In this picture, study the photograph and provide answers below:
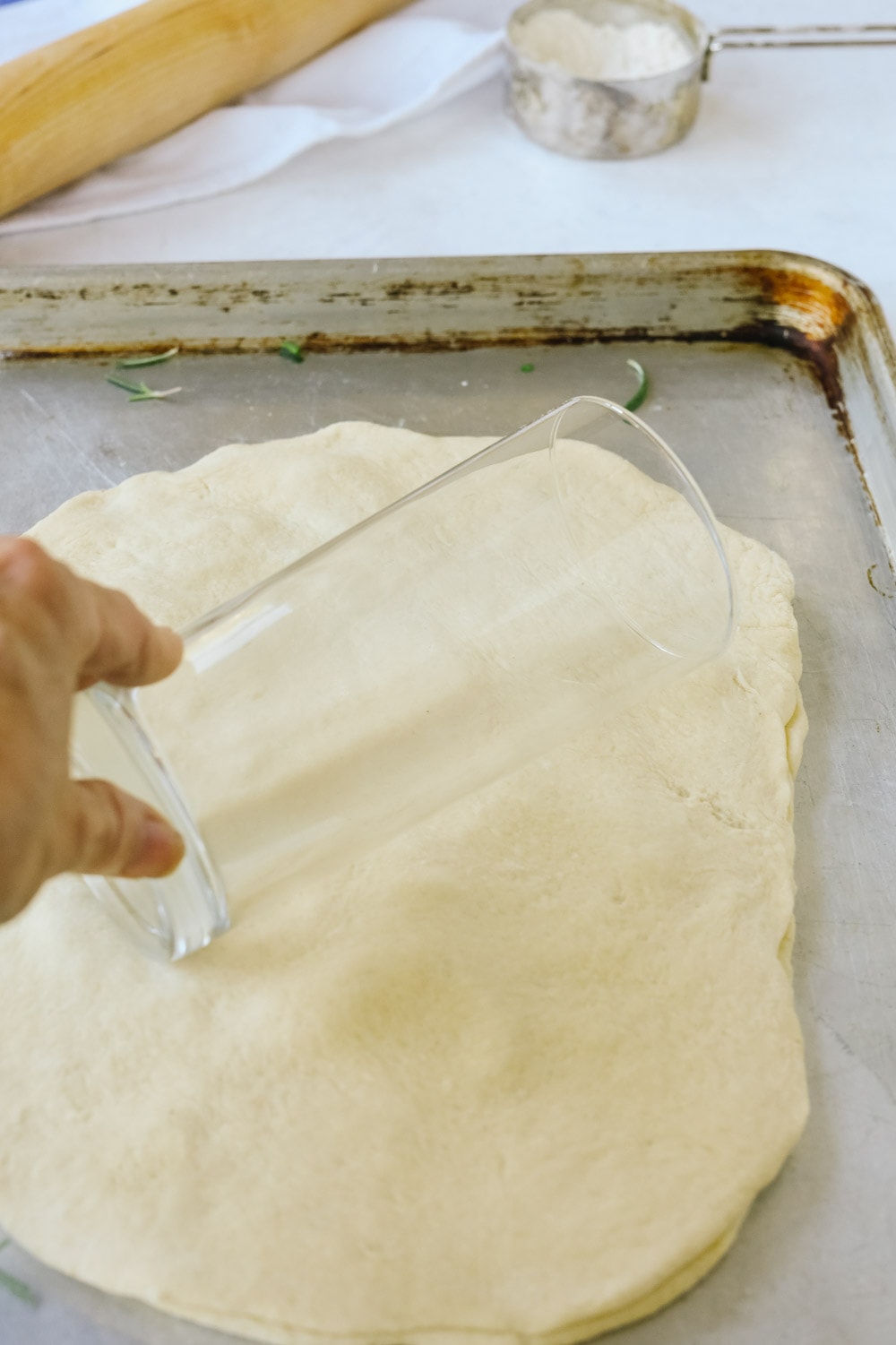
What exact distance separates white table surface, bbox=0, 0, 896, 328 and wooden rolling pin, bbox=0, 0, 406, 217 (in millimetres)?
117

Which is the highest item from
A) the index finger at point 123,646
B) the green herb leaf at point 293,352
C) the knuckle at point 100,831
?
the index finger at point 123,646

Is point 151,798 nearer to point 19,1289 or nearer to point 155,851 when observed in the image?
point 155,851

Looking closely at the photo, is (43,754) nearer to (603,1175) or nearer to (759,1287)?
(603,1175)

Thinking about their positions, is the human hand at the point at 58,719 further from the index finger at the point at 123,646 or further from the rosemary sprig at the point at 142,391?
the rosemary sprig at the point at 142,391

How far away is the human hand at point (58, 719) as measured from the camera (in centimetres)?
66

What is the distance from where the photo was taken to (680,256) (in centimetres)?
165

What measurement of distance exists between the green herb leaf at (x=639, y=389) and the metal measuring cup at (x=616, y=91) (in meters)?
0.60

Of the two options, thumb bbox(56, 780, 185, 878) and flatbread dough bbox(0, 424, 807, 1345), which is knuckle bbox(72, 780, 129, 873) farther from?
flatbread dough bbox(0, 424, 807, 1345)

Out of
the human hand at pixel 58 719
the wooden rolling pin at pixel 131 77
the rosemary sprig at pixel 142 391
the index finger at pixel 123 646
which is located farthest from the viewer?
the wooden rolling pin at pixel 131 77

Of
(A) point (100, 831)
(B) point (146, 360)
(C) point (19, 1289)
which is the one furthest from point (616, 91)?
(C) point (19, 1289)

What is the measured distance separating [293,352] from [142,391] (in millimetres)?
218

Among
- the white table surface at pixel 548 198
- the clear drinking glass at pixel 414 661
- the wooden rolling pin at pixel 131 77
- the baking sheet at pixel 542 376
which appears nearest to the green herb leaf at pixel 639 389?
the baking sheet at pixel 542 376

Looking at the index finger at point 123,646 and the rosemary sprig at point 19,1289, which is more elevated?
the index finger at point 123,646

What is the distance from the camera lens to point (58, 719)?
694mm
